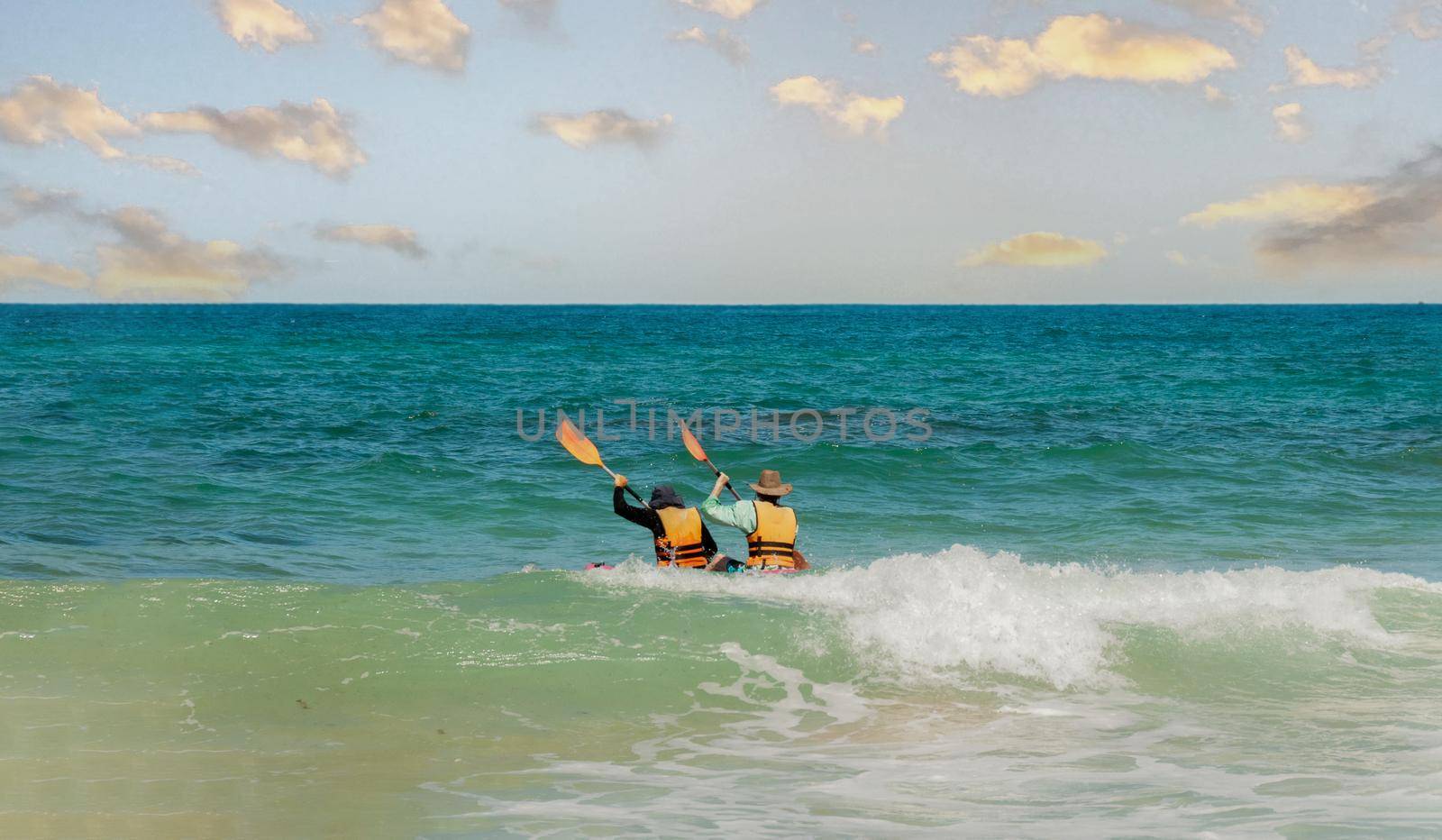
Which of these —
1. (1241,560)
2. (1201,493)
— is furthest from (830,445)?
(1241,560)

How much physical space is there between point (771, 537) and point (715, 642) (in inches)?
81.4

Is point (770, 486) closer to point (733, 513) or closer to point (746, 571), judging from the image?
point (733, 513)

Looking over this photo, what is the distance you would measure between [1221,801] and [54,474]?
55.5 feet

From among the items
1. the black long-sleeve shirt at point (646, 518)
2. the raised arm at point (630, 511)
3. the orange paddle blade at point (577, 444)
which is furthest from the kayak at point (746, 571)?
the orange paddle blade at point (577, 444)

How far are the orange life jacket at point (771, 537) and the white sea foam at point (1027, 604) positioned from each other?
Result: 265mm

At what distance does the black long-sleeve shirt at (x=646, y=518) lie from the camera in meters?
10.9

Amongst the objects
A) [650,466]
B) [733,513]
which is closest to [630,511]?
[733,513]

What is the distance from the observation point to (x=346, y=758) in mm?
6723

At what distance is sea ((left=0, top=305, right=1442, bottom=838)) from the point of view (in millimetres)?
6023

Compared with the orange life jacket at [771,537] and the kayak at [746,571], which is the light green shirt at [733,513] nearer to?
the orange life jacket at [771,537]

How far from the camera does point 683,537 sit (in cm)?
1101

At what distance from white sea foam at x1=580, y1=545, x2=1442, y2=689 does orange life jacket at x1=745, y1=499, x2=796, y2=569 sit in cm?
26

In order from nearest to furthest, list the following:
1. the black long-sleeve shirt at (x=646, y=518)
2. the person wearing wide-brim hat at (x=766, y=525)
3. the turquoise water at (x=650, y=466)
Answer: the person wearing wide-brim hat at (x=766, y=525), the black long-sleeve shirt at (x=646, y=518), the turquoise water at (x=650, y=466)

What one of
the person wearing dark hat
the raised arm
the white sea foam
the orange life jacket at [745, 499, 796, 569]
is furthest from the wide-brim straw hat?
the raised arm
